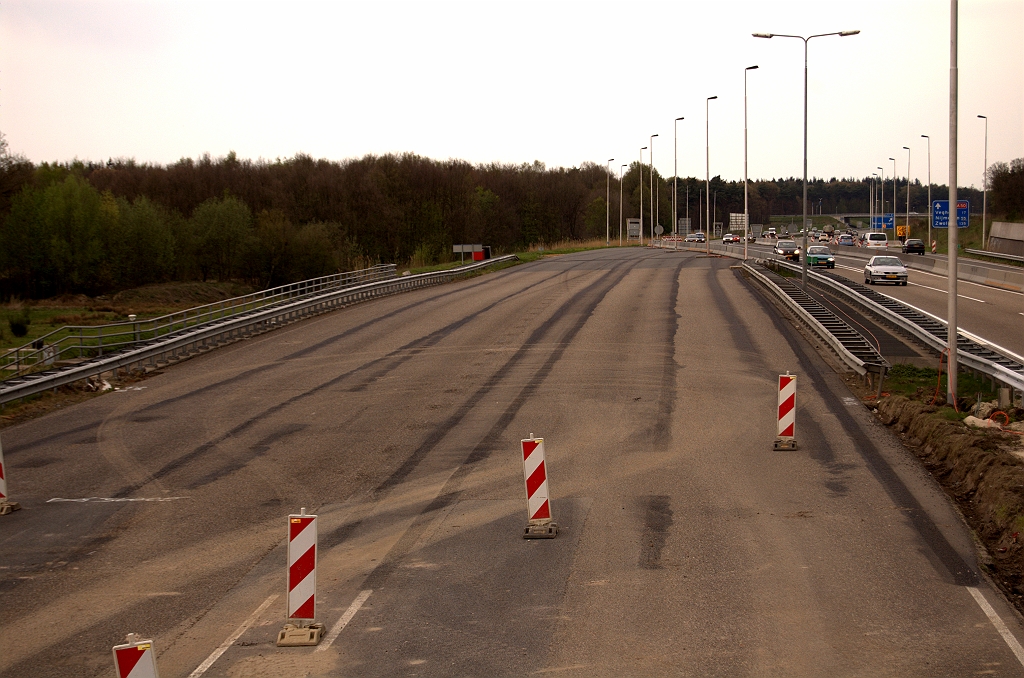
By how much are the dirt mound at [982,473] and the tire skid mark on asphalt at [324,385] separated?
1147 cm

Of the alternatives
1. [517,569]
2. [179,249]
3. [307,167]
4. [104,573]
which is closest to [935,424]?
[517,569]

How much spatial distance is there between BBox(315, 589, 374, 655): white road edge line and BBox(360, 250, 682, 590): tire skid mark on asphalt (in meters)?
0.25

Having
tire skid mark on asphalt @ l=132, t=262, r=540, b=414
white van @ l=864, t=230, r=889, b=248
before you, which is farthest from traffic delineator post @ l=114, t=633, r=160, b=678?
white van @ l=864, t=230, r=889, b=248

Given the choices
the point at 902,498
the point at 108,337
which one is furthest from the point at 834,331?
the point at 108,337

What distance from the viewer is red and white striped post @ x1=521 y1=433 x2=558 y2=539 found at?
10.8 m

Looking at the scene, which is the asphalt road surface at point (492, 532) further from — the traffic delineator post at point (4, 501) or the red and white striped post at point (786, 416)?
the red and white striped post at point (786, 416)

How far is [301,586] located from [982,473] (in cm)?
945

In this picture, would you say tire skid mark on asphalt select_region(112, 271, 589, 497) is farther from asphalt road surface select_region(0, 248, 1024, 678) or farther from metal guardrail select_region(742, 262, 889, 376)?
metal guardrail select_region(742, 262, 889, 376)

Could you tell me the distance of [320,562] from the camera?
1008 cm

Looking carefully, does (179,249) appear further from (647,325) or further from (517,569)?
(517,569)

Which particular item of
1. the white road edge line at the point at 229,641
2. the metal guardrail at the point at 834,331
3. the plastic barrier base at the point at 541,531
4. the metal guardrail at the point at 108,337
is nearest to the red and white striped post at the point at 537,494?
the plastic barrier base at the point at 541,531

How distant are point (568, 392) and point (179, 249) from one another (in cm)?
5393

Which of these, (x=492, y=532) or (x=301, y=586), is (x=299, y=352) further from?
(x=301, y=586)

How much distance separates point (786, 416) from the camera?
15156 millimetres
